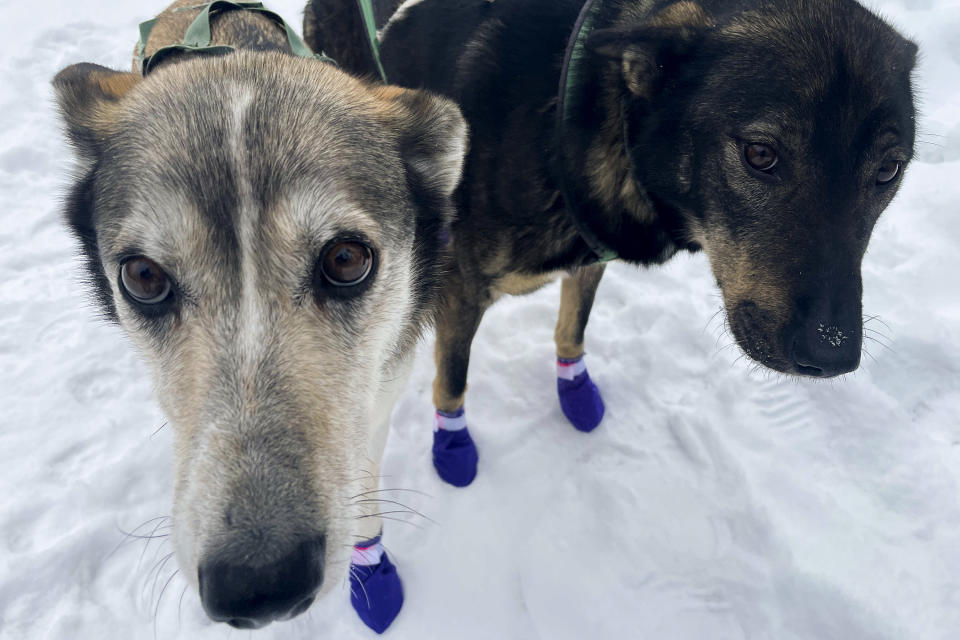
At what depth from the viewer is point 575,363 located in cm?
345

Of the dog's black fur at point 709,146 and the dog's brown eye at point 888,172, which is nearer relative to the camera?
the dog's black fur at point 709,146

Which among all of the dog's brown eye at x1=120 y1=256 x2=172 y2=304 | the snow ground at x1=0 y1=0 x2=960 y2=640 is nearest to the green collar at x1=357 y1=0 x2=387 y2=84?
the snow ground at x1=0 y1=0 x2=960 y2=640

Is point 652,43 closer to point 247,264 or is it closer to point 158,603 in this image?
point 247,264

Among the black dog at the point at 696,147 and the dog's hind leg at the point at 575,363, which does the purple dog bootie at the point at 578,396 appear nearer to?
the dog's hind leg at the point at 575,363

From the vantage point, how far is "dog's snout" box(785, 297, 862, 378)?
6.52 feet

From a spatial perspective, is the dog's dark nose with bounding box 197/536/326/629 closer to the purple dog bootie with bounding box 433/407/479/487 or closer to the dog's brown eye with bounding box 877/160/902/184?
the purple dog bootie with bounding box 433/407/479/487

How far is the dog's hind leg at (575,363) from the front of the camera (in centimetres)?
332

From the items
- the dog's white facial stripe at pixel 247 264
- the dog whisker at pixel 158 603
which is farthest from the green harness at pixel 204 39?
the dog whisker at pixel 158 603

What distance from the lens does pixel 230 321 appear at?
1588 millimetres

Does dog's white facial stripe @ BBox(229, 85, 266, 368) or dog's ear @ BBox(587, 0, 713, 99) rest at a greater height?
dog's ear @ BBox(587, 0, 713, 99)

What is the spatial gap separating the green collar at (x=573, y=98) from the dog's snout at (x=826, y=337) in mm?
858

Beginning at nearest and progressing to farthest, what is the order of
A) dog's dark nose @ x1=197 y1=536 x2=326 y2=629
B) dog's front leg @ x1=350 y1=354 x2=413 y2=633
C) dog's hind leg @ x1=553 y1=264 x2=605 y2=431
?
dog's dark nose @ x1=197 y1=536 x2=326 y2=629 < dog's front leg @ x1=350 y1=354 x2=413 y2=633 < dog's hind leg @ x1=553 y1=264 x2=605 y2=431

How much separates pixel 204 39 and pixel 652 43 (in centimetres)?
185

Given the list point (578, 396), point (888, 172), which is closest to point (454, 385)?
point (578, 396)
